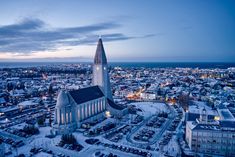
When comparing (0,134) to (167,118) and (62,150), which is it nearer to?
(62,150)

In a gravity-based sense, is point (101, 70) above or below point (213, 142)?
above

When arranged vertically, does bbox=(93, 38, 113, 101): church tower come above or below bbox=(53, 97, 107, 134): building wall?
above

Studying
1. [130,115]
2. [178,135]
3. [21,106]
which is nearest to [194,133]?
[178,135]

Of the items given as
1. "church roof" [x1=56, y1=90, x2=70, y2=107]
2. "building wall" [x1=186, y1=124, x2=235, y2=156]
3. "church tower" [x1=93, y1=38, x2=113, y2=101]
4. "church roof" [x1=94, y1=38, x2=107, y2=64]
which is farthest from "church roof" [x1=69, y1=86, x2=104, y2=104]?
"building wall" [x1=186, y1=124, x2=235, y2=156]

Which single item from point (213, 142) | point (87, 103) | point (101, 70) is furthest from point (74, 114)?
point (213, 142)

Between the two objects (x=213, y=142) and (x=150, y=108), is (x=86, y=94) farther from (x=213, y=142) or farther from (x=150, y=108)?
(x=213, y=142)

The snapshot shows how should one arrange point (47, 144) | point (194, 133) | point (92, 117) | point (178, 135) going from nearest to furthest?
point (194, 133)
point (47, 144)
point (178, 135)
point (92, 117)

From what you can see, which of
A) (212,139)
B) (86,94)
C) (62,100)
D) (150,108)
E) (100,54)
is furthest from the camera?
(150,108)

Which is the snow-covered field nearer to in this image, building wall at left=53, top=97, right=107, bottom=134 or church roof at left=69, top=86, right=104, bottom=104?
building wall at left=53, top=97, right=107, bottom=134
